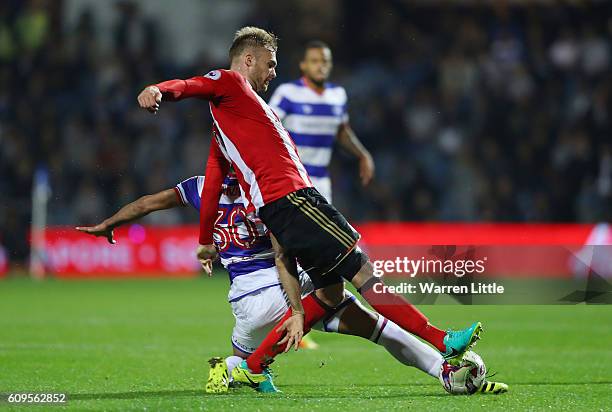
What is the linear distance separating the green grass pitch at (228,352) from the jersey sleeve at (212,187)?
95 centimetres

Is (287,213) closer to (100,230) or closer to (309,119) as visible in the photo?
(100,230)

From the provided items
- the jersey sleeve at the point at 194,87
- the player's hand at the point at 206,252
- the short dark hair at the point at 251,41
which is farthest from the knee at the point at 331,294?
the short dark hair at the point at 251,41

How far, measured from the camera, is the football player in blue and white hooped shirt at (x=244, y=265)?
20.4ft

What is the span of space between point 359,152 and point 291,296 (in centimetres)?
395

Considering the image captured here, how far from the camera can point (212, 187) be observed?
6078 mm

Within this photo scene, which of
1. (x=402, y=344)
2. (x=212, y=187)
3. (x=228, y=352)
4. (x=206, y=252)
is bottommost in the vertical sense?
(x=228, y=352)

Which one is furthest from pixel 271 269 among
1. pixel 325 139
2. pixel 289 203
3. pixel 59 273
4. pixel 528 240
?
pixel 59 273

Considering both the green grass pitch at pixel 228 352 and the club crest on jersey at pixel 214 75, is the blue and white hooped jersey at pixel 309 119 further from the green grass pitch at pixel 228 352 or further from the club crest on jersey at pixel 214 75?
the club crest on jersey at pixel 214 75

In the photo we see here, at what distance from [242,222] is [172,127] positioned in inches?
474

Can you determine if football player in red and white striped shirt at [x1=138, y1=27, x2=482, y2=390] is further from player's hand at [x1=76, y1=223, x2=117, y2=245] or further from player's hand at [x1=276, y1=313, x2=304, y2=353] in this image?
player's hand at [x1=76, y1=223, x2=117, y2=245]

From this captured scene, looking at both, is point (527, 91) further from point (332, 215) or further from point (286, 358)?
point (332, 215)

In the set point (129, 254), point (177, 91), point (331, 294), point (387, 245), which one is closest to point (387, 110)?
point (387, 245)

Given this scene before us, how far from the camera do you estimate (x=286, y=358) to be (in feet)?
26.5

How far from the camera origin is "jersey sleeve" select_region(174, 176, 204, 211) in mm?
6357
